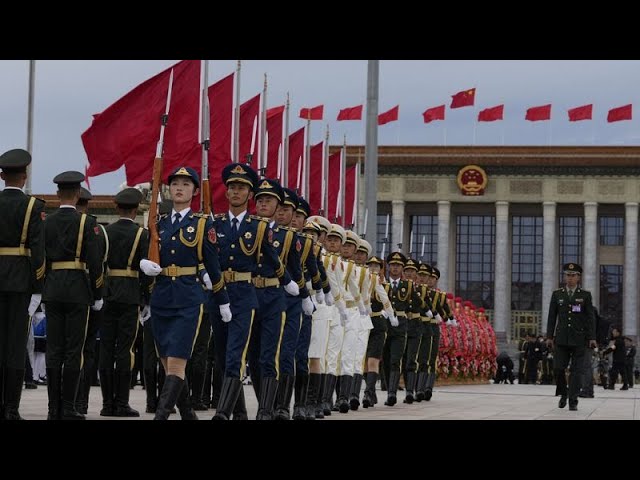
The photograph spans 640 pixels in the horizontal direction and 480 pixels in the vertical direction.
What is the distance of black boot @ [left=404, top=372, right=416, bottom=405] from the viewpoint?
18.7 metres

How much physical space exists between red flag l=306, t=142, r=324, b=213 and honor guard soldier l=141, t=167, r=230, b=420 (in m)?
22.9

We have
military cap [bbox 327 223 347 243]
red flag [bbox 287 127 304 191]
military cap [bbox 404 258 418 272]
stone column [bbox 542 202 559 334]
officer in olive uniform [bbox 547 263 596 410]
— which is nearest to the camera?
military cap [bbox 327 223 347 243]

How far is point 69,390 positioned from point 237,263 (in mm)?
1845

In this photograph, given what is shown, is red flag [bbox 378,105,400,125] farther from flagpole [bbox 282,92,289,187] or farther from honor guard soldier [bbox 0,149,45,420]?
honor guard soldier [bbox 0,149,45,420]

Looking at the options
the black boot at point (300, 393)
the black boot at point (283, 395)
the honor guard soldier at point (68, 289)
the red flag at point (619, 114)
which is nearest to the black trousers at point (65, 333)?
the honor guard soldier at point (68, 289)

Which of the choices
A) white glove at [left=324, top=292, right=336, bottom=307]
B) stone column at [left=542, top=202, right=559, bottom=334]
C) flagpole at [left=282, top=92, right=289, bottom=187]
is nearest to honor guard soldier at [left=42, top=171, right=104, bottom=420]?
white glove at [left=324, top=292, right=336, bottom=307]

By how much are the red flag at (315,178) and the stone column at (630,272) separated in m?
43.5

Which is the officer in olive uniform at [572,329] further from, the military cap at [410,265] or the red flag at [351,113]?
the red flag at [351,113]

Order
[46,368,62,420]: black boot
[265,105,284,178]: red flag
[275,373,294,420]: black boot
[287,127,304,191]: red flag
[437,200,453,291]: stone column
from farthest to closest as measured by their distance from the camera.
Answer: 1. [437,200,453,291]: stone column
2. [287,127,304,191]: red flag
3. [265,105,284,178]: red flag
4. [275,373,294,420]: black boot
5. [46,368,62,420]: black boot

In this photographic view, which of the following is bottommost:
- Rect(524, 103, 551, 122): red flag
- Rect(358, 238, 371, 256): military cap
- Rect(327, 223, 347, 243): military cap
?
Rect(358, 238, 371, 256): military cap

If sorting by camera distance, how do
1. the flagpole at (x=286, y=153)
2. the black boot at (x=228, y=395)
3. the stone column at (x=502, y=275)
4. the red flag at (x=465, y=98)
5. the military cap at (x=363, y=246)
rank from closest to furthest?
the black boot at (x=228, y=395), the military cap at (x=363, y=246), the flagpole at (x=286, y=153), the red flag at (x=465, y=98), the stone column at (x=502, y=275)

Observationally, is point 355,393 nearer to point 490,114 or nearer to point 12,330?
point 12,330

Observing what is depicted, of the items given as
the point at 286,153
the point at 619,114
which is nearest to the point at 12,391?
the point at 286,153

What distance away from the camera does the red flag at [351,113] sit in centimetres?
4968
